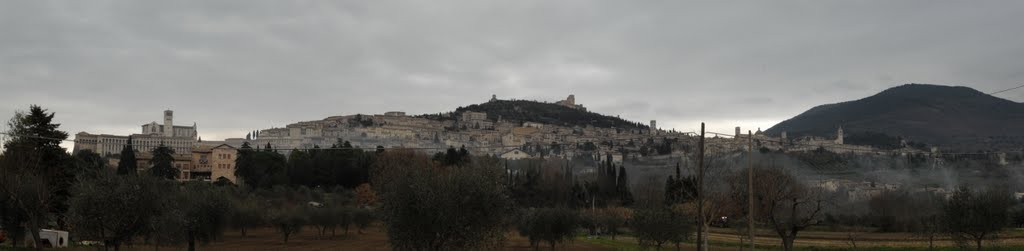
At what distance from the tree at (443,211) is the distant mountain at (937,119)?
135 meters

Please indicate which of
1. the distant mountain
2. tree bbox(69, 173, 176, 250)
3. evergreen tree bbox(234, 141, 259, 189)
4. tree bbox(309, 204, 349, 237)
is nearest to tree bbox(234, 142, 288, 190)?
evergreen tree bbox(234, 141, 259, 189)

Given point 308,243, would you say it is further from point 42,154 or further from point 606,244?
point 606,244

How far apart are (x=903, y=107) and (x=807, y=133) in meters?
22.8

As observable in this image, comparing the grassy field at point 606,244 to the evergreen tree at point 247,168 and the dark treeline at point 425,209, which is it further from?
the evergreen tree at point 247,168

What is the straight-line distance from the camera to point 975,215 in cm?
3188

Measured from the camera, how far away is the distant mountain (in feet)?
483

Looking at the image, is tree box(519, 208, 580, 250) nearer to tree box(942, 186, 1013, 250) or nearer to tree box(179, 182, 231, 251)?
tree box(179, 182, 231, 251)

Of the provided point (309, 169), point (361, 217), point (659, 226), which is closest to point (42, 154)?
point (361, 217)

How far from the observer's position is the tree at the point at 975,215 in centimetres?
3173

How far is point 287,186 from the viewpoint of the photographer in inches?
3162

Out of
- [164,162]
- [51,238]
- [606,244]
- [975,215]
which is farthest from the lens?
[164,162]

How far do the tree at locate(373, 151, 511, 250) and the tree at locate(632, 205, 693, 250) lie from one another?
14.3m

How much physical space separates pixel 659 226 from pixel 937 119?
512 ft

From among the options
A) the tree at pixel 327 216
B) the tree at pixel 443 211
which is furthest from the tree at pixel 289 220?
the tree at pixel 443 211
